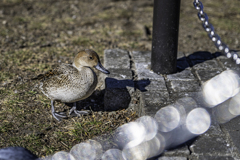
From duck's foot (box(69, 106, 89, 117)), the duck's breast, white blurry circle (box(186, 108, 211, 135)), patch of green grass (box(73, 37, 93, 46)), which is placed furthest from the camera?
patch of green grass (box(73, 37, 93, 46))

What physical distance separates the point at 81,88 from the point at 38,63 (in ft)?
6.00

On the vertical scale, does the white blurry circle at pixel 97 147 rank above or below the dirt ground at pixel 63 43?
above

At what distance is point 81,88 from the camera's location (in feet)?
10.4

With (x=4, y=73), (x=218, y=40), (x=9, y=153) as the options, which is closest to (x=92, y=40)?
(x=4, y=73)

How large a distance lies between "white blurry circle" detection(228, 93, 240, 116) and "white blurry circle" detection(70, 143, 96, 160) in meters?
1.52

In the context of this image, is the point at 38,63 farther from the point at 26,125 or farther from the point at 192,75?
the point at 192,75

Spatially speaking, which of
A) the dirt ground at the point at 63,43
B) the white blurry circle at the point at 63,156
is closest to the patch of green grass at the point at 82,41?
the dirt ground at the point at 63,43

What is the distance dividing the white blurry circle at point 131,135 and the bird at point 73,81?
2.03 ft

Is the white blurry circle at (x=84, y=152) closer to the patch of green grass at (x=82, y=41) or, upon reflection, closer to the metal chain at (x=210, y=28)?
the metal chain at (x=210, y=28)

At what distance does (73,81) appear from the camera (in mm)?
3199

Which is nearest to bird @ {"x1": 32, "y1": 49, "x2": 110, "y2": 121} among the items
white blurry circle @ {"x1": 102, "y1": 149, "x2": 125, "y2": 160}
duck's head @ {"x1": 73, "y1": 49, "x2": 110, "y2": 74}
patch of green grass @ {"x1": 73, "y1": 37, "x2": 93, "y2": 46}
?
duck's head @ {"x1": 73, "y1": 49, "x2": 110, "y2": 74}

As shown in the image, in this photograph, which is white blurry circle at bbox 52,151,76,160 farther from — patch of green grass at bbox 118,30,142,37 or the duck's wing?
patch of green grass at bbox 118,30,142,37

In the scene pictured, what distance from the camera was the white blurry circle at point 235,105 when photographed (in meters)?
3.07

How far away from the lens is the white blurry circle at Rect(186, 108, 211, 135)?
2.75 meters
